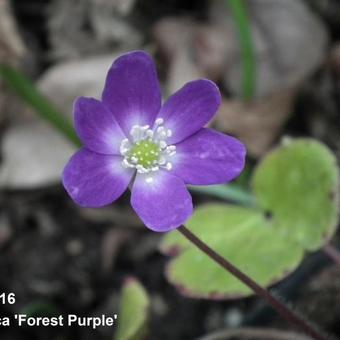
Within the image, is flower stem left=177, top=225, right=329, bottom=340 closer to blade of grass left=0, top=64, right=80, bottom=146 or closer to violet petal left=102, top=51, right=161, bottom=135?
violet petal left=102, top=51, right=161, bottom=135

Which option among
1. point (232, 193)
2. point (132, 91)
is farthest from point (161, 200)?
point (232, 193)

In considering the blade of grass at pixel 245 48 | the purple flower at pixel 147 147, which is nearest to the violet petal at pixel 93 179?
the purple flower at pixel 147 147

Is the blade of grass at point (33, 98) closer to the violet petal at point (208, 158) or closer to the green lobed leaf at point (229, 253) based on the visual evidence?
the green lobed leaf at point (229, 253)

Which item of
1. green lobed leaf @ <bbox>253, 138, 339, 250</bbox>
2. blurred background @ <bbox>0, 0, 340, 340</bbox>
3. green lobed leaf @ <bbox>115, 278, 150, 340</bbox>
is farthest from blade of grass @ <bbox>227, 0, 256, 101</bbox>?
green lobed leaf @ <bbox>115, 278, 150, 340</bbox>

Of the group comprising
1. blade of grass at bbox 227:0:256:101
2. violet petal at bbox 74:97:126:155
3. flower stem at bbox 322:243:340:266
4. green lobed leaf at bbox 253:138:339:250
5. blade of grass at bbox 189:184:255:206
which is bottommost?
blade of grass at bbox 189:184:255:206

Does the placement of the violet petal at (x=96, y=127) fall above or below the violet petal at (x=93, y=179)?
above
